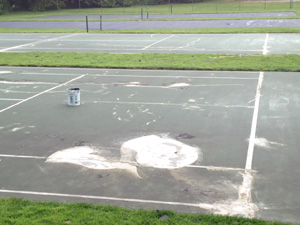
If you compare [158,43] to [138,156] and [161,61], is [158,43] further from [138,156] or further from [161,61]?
[138,156]

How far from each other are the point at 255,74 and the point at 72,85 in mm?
7583

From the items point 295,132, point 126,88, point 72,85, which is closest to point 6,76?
point 72,85

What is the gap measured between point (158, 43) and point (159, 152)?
20136 millimetres

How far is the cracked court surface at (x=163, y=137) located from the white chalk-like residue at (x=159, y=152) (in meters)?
0.09

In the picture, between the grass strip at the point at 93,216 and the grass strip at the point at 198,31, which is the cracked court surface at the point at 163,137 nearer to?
the grass strip at the point at 93,216

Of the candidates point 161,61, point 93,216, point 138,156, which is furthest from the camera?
point 161,61

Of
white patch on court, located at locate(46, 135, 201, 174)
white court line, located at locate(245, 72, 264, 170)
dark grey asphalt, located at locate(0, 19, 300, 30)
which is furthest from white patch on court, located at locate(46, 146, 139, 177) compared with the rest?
dark grey asphalt, located at locate(0, 19, 300, 30)

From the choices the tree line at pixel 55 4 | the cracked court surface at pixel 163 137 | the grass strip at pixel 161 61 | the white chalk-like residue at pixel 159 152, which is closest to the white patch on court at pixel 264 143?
the cracked court surface at pixel 163 137

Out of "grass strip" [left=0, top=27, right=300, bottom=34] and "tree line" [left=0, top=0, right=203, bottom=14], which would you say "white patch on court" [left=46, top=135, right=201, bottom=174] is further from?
"tree line" [left=0, top=0, right=203, bottom=14]

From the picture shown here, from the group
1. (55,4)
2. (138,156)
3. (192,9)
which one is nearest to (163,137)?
(138,156)

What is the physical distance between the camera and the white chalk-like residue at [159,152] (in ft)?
31.2

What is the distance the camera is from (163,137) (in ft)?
36.7

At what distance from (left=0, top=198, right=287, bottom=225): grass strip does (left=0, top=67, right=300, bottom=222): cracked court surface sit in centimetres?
36

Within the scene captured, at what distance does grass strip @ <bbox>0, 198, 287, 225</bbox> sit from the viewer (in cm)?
693
